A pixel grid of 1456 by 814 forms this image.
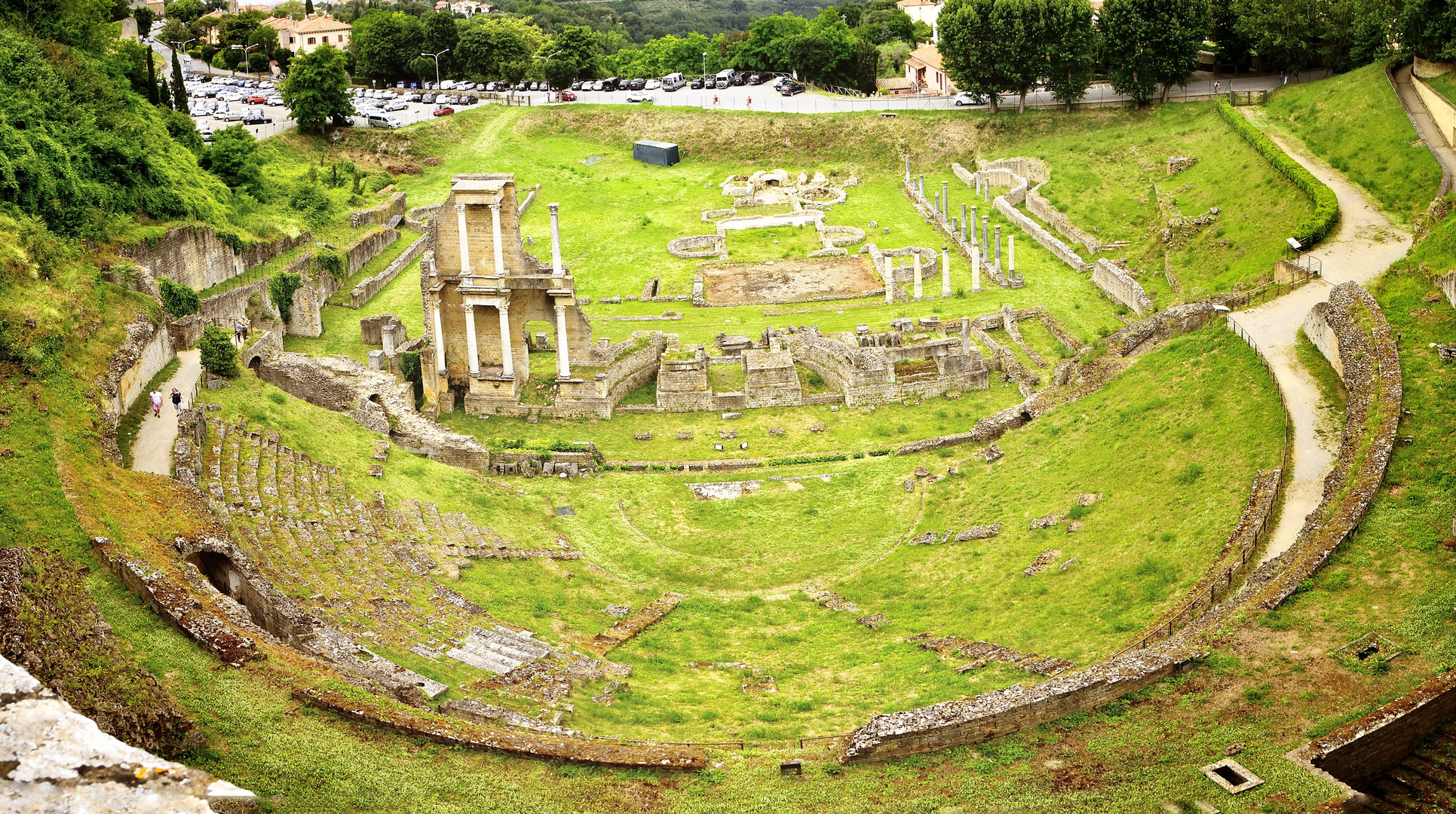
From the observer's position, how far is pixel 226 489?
3691cm

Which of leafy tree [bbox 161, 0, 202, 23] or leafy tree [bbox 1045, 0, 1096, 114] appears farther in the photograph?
leafy tree [bbox 161, 0, 202, 23]

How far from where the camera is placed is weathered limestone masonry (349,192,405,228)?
76.2 meters

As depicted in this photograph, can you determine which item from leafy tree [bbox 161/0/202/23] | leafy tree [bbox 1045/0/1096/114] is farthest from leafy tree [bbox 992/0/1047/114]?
leafy tree [bbox 161/0/202/23]

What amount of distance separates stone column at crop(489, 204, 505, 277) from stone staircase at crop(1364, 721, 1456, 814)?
123 feet

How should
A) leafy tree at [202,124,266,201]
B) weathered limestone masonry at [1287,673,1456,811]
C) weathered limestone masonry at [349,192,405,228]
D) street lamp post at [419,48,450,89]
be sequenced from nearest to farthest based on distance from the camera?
weathered limestone masonry at [1287,673,1456,811] < leafy tree at [202,124,266,201] < weathered limestone masonry at [349,192,405,228] < street lamp post at [419,48,450,89]

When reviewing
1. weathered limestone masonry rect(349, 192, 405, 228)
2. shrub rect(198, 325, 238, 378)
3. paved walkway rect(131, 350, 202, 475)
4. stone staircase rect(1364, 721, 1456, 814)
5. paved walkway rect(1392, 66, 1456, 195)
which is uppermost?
paved walkway rect(1392, 66, 1456, 195)

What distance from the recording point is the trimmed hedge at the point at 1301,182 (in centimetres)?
5247

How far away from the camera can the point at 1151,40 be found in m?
82.6

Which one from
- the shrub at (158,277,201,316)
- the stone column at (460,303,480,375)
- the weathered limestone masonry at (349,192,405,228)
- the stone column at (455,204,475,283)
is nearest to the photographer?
the shrub at (158,277,201,316)

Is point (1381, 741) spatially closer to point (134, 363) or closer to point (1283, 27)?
point (134, 363)

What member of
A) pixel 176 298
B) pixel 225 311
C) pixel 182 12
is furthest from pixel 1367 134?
pixel 182 12

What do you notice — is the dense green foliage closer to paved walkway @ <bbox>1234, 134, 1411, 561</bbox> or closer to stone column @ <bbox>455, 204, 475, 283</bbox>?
stone column @ <bbox>455, 204, 475, 283</bbox>

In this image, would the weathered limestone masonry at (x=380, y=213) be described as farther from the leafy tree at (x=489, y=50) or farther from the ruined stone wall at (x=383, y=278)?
the leafy tree at (x=489, y=50)

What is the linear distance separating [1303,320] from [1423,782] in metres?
23.2
